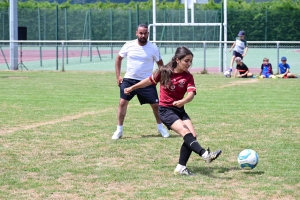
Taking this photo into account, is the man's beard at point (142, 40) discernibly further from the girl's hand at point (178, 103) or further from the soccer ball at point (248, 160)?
the soccer ball at point (248, 160)

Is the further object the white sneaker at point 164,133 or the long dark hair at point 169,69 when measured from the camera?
the white sneaker at point 164,133

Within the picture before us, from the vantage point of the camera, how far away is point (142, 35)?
1066 cm

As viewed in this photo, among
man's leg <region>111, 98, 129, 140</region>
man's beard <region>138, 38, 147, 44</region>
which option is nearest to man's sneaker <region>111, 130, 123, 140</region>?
man's leg <region>111, 98, 129, 140</region>

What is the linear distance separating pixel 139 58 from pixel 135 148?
5.76 ft

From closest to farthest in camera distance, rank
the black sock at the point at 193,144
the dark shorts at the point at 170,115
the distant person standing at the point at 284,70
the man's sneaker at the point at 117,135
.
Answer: the black sock at the point at 193,144 < the dark shorts at the point at 170,115 < the man's sneaker at the point at 117,135 < the distant person standing at the point at 284,70

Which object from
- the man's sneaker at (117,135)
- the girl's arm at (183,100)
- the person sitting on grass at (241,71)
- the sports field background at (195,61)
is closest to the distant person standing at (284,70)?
the person sitting on grass at (241,71)

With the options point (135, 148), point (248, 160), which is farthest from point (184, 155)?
point (135, 148)

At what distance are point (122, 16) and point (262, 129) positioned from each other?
108ft

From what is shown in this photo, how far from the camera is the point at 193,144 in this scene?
793 cm

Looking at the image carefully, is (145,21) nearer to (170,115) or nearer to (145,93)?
(145,93)

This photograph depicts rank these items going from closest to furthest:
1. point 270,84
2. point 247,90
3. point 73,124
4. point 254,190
Result: 1. point 254,190
2. point 73,124
3. point 247,90
4. point 270,84

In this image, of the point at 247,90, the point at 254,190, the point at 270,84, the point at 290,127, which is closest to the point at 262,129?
the point at 290,127

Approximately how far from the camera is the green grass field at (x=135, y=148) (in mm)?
7312

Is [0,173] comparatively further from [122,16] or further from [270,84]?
[122,16]
